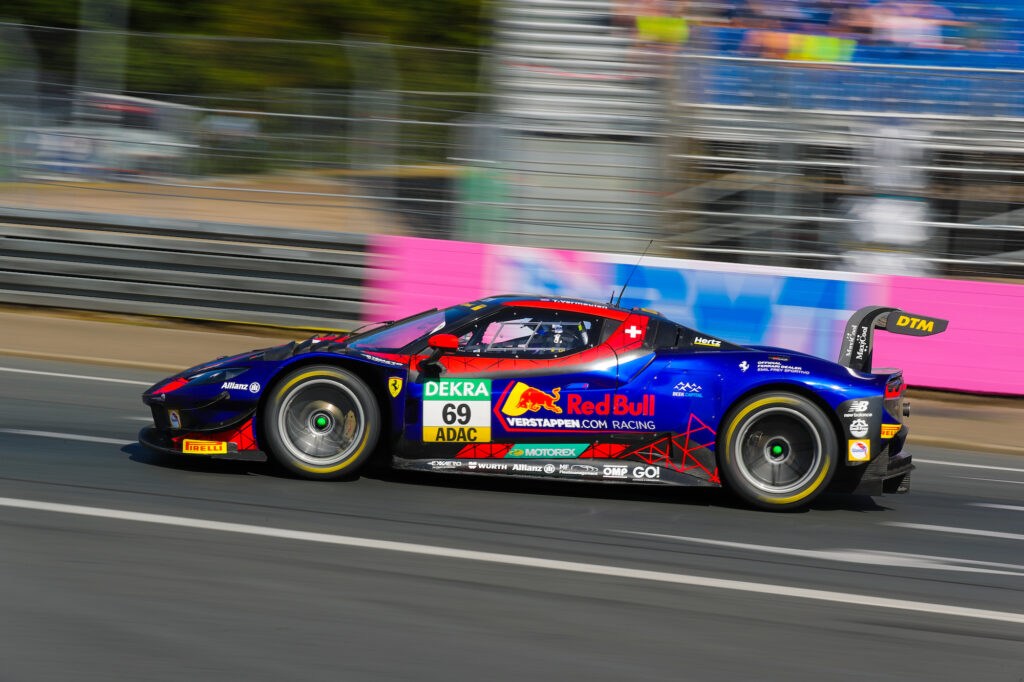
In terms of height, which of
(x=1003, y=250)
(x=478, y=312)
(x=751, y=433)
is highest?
(x=1003, y=250)

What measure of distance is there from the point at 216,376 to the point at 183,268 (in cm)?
651

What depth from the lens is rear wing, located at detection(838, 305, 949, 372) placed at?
21.7 feet

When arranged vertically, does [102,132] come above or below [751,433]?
above

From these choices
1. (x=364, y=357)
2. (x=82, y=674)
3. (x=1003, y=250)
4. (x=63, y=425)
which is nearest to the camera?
(x=82, y=674)

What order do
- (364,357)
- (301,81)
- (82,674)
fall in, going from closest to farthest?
(82,674) < (364,357) < (301,81)

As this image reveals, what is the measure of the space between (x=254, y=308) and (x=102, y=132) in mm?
2759

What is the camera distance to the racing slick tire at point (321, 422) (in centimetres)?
624

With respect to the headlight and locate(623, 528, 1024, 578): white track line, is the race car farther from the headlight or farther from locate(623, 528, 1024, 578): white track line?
locate(623, 528, 1024, 578): white track line

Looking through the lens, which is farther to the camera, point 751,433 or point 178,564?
point 751,433

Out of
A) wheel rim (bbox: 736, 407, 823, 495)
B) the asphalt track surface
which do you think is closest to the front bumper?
the asphalt track surface

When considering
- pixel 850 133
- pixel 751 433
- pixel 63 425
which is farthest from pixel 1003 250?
pixel 63 425

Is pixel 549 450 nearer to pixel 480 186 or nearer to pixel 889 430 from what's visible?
pixel 889 430

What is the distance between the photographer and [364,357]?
20.7 ft

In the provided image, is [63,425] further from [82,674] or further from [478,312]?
[82,674]
